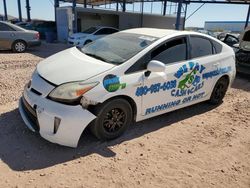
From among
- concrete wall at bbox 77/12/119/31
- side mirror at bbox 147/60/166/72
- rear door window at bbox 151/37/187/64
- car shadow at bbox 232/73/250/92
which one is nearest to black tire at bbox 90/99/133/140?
side mirror at bbox 147/60/166/72

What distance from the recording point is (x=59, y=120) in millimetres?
3203

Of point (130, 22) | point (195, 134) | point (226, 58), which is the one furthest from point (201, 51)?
point (130, 22)

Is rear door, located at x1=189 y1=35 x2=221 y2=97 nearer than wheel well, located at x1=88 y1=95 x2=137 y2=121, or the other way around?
wheel well, located at x1=88 y1=95 x2=137 y2=121

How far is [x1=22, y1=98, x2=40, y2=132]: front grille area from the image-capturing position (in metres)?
3.43

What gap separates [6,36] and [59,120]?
9.70m

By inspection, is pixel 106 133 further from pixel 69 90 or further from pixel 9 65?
pixel 9 65

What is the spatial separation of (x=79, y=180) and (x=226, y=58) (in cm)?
379

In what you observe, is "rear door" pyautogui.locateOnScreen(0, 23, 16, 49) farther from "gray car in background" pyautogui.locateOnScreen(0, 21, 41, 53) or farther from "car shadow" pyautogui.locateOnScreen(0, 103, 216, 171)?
"car shadow" pyautogui.locateOnScreen(0, 103, 216, 171)

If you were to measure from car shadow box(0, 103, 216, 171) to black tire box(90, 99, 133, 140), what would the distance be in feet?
0.46

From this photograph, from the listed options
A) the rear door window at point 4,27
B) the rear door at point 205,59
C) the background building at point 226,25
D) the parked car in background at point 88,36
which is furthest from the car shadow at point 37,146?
the background building at point 226,25

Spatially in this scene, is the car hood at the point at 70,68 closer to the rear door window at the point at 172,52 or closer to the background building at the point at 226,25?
the rear door window at the point at 172,52

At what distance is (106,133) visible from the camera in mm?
3691

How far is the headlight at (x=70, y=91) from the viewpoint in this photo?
3277 mm

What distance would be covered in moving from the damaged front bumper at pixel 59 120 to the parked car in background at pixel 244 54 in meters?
6.91
